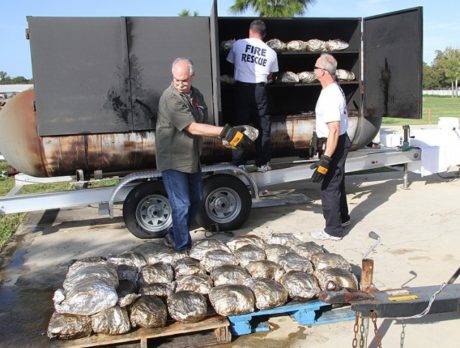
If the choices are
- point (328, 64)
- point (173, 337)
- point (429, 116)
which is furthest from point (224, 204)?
point (429, 116)

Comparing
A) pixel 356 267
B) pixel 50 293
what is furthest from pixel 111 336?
pixel 356 267

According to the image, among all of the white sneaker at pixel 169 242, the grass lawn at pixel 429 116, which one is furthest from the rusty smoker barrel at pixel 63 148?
the grass lawn at pixel 429 116

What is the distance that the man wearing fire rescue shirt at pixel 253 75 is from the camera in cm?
651

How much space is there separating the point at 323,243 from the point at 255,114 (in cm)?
193

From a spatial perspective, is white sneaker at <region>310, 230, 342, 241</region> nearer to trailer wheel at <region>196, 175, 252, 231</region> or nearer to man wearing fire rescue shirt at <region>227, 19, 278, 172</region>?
trailer wheel at <region>196, 175, 252, 231</region>

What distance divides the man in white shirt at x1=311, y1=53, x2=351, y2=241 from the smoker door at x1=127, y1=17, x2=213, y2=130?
1484mm

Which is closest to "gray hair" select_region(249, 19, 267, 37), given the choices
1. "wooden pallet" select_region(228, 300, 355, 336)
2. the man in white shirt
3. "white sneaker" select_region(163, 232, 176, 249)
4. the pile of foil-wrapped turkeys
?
the man in white shirt

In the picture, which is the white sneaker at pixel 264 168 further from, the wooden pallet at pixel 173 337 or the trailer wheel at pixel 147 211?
the wooden pallet at pixel 173 337

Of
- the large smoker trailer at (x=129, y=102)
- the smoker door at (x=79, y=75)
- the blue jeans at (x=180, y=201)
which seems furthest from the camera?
the large smoker trailer at (x=129, y=102)

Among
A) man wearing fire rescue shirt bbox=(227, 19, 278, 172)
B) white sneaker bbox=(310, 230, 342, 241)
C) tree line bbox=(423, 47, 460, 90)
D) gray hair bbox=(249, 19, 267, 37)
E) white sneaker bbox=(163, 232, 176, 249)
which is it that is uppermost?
tree line bbox=(423, 47, 460, 90)

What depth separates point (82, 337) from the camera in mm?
3525

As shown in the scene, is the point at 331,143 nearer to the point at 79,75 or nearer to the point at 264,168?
the point at 264,168

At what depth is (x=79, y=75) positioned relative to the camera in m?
5.78

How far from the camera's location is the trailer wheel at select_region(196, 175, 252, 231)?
627 cm
